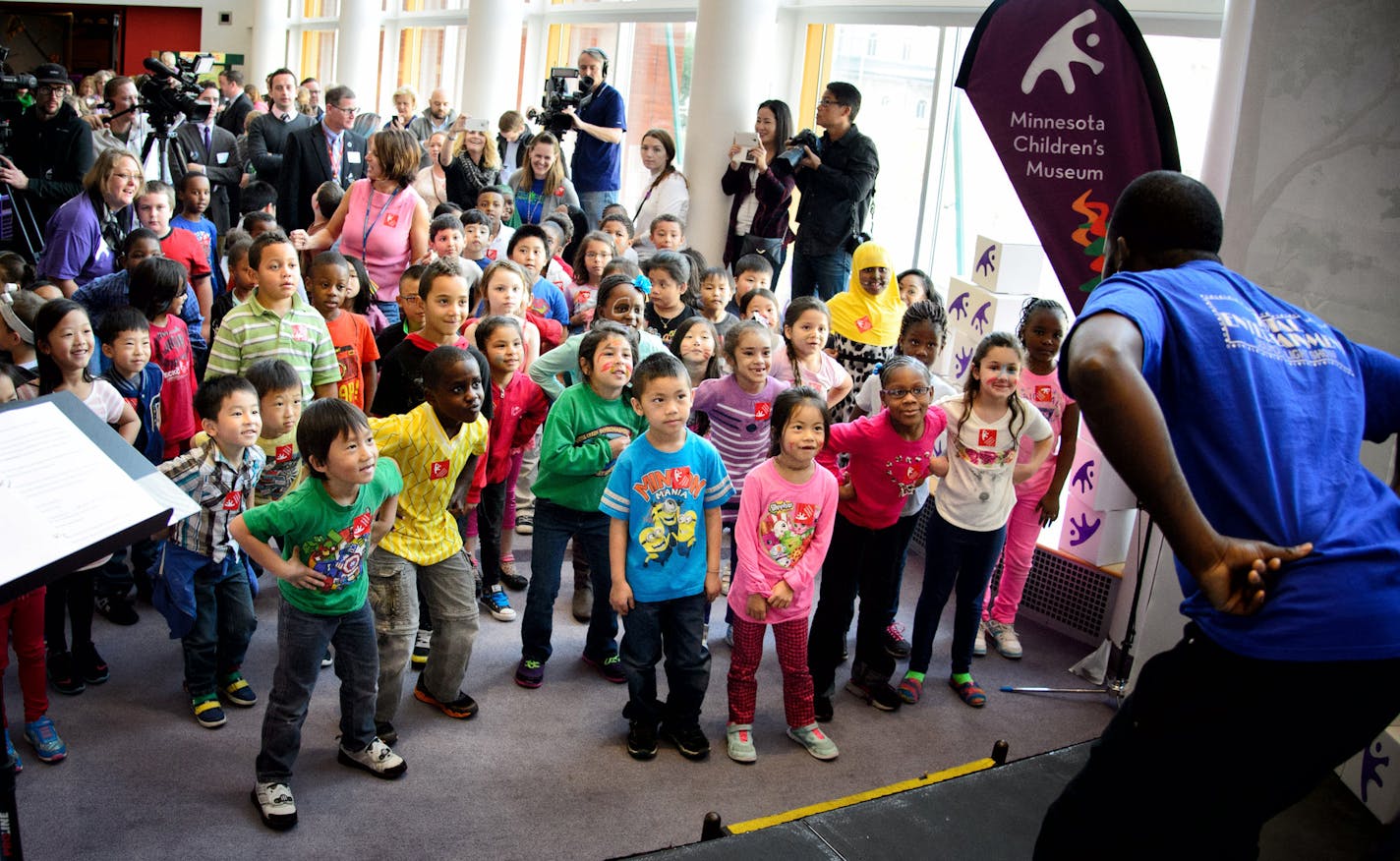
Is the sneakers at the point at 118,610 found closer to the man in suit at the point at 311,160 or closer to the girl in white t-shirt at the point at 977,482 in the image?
the girl in white t-shirt at the point at 977,482

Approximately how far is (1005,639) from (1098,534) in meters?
0.57

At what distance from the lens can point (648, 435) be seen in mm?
3506

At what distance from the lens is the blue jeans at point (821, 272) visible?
22.6 ft

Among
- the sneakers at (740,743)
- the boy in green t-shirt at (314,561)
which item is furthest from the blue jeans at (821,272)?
the boy in green t-shirt at (314,561)

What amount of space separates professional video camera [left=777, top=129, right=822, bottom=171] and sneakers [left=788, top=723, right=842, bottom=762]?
3.91 meters

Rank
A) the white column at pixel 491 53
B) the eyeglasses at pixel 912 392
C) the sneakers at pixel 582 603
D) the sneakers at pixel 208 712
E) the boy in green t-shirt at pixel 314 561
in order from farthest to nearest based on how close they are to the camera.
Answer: the white column at pixel 491 53
the sneakers at pixel 582 603
the eyeglasses at pixel 912 392
the sneakers at pixel 208 712
the boy in green t-shirt at pixel 314 561

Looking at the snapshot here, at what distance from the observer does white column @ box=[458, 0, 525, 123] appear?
41.4 feet

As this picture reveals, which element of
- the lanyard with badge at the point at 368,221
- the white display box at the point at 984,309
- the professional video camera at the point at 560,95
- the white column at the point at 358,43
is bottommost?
the white display box at the point at 984,309

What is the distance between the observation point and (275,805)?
302 cm

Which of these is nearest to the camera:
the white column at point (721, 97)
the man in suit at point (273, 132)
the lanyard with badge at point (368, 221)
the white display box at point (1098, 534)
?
the white display box at point (1098, 534)

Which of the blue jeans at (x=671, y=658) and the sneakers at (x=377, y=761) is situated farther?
the blue jeans at (x=671, y=658)

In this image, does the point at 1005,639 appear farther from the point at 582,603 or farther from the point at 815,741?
the point at 582,603

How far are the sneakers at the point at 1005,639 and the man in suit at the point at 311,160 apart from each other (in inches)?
187

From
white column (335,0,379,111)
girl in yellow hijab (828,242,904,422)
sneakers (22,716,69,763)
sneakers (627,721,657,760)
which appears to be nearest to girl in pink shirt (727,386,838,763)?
sneakers (627,721,657,760)
